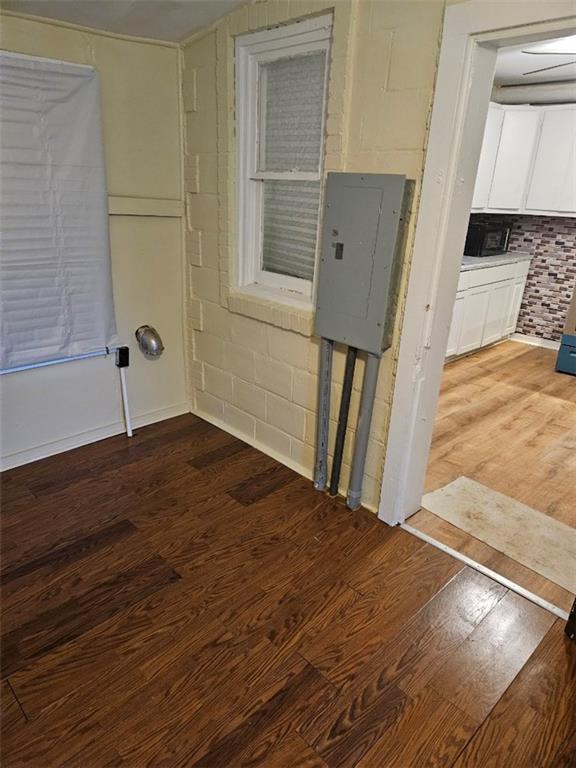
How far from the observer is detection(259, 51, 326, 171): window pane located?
2273 millimetres

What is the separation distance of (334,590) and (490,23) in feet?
6.75

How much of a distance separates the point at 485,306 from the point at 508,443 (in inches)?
80.9

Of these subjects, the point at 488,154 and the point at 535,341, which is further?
the point at 535,341

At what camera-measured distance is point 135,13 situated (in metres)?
2.21

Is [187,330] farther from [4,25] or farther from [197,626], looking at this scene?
[197,626]

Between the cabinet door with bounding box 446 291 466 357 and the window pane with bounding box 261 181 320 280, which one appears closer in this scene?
the window pane with bounding box 261 181 320 280

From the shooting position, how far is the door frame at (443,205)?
1.55 metres

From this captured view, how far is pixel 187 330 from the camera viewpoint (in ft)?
10.4

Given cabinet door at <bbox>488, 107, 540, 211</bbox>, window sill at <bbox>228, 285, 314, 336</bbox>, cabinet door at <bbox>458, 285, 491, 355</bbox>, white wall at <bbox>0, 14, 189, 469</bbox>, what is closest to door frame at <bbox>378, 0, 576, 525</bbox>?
window sill at <bbox>228, 285, 314, 336</bbox>

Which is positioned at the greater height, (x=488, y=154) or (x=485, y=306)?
(x=488, y=154)

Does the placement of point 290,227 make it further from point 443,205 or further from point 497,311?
point 497,311

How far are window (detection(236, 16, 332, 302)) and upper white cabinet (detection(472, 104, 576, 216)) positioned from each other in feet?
8.60

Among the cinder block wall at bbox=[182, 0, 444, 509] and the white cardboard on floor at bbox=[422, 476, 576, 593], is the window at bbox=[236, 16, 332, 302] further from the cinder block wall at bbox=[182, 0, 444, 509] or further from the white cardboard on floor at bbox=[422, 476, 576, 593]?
the white cardboard on floor at bbox=[422, 476, 576, 593]

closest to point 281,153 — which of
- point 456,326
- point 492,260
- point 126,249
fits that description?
point 126,249
